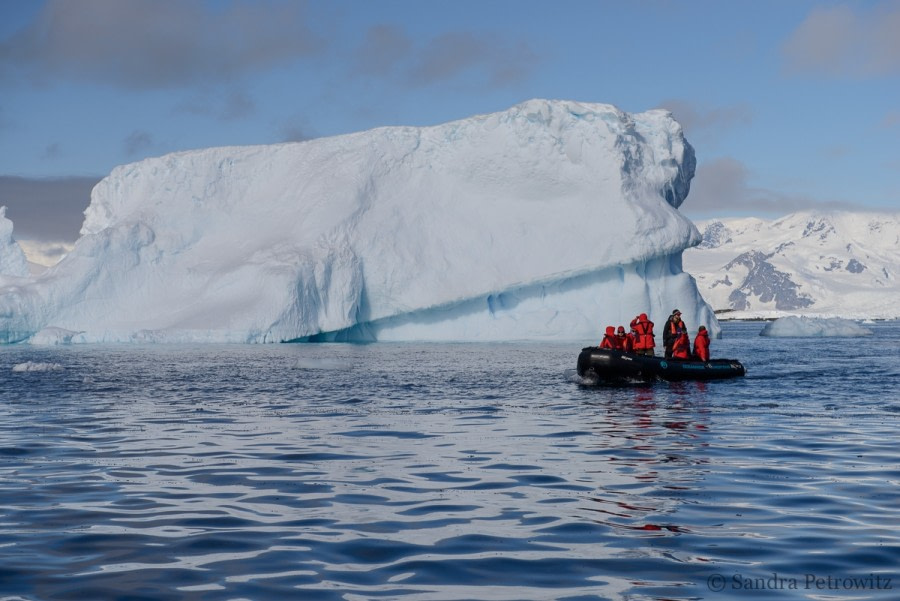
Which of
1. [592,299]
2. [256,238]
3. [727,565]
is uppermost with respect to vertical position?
[256,238]

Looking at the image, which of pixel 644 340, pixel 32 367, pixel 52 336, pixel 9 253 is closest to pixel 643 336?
pixel 644 340

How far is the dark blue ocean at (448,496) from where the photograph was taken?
244 inches

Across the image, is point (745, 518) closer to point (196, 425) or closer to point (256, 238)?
point (196, 425)

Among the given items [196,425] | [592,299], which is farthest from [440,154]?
[196,425]

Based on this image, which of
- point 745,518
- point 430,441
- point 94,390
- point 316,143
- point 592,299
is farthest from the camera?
point 316,143

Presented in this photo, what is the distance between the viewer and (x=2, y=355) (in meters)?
34.8

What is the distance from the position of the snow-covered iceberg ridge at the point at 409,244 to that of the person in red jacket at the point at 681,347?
20.2 metres

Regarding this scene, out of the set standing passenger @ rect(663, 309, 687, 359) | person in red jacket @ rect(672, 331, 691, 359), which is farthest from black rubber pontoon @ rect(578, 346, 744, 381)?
standing passenger @ rect(663, 309, 687, 359)

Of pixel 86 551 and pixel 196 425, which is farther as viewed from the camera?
pixel 196 425

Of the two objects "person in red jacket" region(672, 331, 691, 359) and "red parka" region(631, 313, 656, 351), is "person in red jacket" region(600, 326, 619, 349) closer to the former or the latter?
"red parka" region(631, 313, 656, 351)

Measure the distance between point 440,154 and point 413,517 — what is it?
42.7 metres

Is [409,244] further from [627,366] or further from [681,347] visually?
[627,366]

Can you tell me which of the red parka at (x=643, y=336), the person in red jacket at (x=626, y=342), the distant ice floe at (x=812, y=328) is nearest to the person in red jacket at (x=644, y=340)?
the red parka at (x=643, y=336)

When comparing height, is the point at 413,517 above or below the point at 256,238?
below
